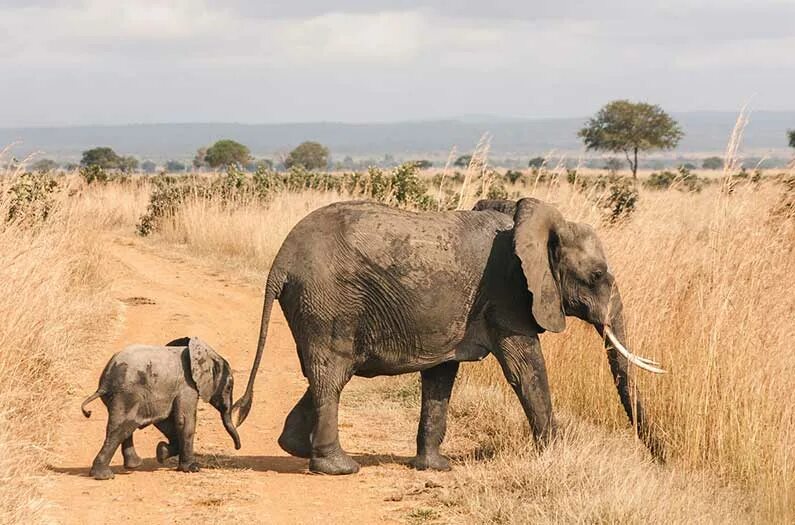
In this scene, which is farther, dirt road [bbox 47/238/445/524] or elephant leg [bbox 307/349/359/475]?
elephant leg [bbox 307/349/359/475]

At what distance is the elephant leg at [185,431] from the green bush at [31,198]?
6094mm

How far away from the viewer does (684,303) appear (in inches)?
324

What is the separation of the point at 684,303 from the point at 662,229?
1400 mm

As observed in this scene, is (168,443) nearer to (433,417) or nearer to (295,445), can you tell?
(295,445)

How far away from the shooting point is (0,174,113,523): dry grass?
6.55 m

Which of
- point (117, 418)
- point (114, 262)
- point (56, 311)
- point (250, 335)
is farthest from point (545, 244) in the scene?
point (114, 262)

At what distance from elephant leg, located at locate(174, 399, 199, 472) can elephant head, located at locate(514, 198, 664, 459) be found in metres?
2.37

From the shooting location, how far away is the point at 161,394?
7.25m

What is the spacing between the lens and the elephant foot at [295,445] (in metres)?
7.92

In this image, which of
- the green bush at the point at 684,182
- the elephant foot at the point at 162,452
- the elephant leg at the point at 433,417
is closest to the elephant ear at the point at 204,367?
the elephant foot at the point at 162,452

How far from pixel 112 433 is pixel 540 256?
9.87 ft

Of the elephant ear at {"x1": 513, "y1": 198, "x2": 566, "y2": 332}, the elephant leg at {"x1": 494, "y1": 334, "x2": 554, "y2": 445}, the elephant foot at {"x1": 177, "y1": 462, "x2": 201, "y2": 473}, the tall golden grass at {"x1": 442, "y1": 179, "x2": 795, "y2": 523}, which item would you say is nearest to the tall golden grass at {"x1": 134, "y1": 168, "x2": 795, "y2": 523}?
the tall golden grass at {"x1": 442, "y1": 179, "x2": 795, "y2": 523}

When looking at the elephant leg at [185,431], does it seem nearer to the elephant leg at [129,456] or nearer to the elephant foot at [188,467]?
the elephant foot at [188,467]

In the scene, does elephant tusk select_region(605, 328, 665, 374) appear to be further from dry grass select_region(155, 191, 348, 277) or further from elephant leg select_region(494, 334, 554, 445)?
dry grass select_region(155, 191, 348, 277)
